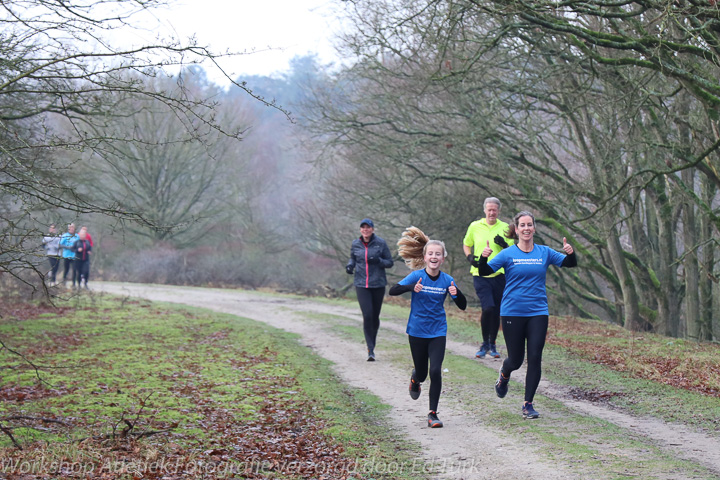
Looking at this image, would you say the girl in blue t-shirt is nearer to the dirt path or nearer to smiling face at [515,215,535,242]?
the dirt path

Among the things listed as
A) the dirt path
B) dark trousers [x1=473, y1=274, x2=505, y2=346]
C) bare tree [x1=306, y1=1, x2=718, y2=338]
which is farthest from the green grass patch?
bare tree [x1=306, y1=1, x2=718, y2=338]

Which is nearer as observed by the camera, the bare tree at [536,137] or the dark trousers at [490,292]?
the dark trousers at [490,292]

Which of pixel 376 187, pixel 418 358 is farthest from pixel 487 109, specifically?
pixel 418 358

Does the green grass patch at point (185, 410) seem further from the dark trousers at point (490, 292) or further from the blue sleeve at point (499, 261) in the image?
the dark trousers at point (490, 292)

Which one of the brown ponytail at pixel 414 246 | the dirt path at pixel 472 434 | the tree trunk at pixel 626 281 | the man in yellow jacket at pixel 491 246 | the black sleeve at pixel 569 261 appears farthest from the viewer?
the tree trunk at pixel 626 281

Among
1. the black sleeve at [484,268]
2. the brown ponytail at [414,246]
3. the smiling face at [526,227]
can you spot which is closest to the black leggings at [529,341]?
the black sleeve at [484,268]

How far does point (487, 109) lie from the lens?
1839 cm

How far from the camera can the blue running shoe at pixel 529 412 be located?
724 centimetres

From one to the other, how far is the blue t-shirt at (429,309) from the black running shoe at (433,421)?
79 cm

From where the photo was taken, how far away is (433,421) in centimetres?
706

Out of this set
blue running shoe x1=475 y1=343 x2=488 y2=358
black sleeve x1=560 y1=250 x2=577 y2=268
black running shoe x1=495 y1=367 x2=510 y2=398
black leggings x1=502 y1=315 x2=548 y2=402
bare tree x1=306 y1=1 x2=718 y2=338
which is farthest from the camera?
bare tree x1=306 y1=1 x2=718 y2=338

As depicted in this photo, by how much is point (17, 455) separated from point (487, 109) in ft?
48.6

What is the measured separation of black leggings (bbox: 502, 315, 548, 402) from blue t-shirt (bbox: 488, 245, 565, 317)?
0.08 m

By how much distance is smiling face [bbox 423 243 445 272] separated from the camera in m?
7.30
